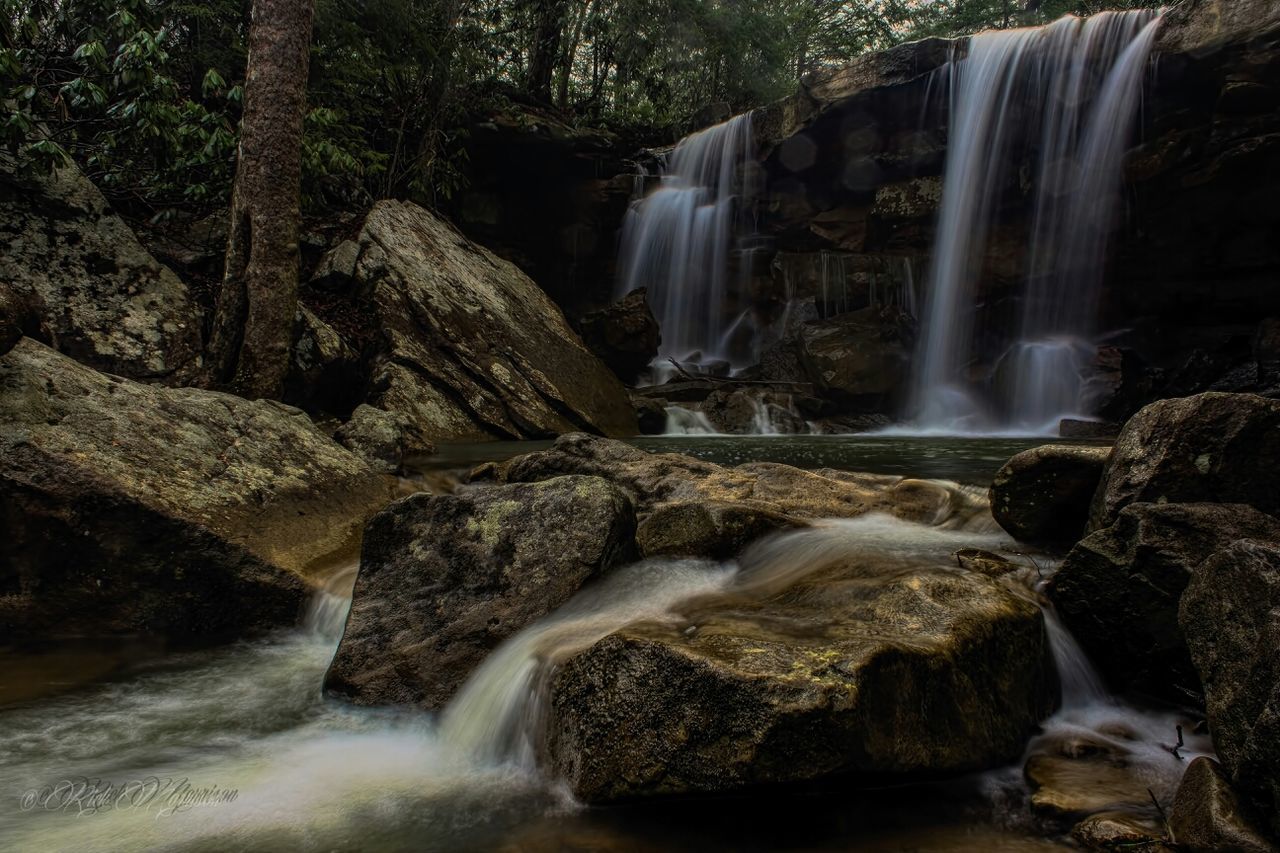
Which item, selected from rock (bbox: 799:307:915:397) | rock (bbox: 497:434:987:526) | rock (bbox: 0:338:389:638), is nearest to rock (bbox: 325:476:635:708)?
rock (bbox: 0:338:389:638)

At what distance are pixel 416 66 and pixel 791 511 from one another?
37.5 feet

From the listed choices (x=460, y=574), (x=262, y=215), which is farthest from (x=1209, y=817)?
(x=262, y=215)

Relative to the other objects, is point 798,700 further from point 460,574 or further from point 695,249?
point 695,249

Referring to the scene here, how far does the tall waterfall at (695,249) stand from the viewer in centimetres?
1648

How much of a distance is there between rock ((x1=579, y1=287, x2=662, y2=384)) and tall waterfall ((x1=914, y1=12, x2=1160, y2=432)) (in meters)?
5.23

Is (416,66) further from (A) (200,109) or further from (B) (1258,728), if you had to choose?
(B) (1258,728)

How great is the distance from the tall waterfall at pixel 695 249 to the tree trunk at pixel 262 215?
10292mm

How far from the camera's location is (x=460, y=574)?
3.66 metres

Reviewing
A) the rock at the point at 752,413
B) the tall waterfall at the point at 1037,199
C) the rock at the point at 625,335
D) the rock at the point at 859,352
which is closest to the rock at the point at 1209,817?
the rock at the point at 752,413

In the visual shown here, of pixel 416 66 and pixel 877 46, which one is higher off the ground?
pixel 877 46

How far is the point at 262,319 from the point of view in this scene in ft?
21.5

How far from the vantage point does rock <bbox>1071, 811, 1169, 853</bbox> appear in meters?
2.03

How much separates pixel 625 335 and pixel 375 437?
7516mm

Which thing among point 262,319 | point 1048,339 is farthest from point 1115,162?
point 262,319
